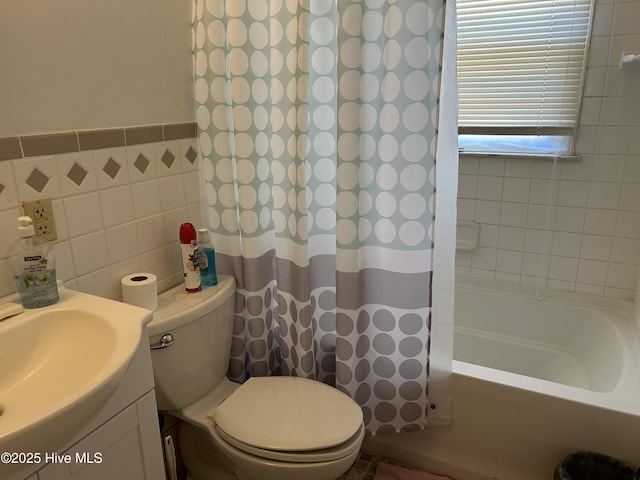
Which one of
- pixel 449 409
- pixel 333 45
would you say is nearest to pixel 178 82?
pixel 333 45

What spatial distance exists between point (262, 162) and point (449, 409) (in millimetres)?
1013

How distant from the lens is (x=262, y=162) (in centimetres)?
160

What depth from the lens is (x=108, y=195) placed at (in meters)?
1.38

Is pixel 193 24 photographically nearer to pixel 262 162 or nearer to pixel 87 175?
pixel 262 162

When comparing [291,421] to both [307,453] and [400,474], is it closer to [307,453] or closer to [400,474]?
[307,453]

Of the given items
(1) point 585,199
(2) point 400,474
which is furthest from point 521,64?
(2) point 400,474

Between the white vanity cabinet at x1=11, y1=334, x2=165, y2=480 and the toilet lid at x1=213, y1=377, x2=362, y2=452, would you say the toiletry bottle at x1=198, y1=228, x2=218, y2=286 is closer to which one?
the toilet lid at x1=213, y1=377, x2=362, y2=452

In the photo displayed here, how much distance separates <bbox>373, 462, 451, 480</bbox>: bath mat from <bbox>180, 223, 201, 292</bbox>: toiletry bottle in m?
0.92

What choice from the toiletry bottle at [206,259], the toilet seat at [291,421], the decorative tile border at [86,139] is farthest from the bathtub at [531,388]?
the decorative tile border at [86,139]

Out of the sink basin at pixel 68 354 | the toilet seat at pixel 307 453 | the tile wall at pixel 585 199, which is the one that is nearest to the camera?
the sink basin at pixel 68 354

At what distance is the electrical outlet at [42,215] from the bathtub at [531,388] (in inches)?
49.6

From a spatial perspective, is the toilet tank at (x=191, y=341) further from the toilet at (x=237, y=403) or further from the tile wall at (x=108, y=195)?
the tile wall at (x=108, y=195)

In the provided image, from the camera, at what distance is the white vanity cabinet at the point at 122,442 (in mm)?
935

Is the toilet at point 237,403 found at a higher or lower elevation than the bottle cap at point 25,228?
lower
